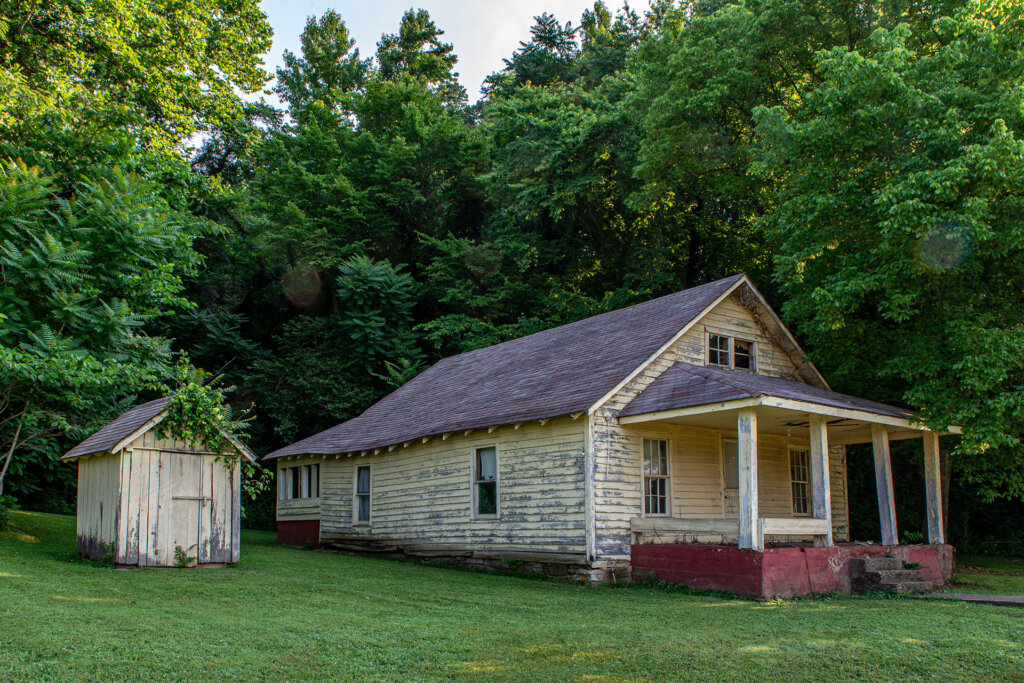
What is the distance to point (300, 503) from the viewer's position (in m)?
22.5

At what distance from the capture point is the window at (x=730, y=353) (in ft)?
56.5

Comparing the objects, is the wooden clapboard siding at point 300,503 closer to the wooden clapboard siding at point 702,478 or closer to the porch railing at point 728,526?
the wooden clapboard siding at point 702,478

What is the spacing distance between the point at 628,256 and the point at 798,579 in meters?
21.4

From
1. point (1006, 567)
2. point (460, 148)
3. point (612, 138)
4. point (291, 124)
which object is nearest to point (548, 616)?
point (1006, 567)

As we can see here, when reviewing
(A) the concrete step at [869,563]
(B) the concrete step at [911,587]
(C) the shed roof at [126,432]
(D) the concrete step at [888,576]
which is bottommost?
(B) the concrete step at [911,587]

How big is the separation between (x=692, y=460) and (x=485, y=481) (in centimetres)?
422

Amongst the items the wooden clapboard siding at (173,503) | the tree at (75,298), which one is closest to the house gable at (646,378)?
the wooden clapboard siding at (173,503)

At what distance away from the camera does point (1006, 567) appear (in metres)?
20.1

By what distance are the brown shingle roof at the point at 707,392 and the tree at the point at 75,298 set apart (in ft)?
34.2

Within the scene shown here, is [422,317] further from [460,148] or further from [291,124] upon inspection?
[291,124]

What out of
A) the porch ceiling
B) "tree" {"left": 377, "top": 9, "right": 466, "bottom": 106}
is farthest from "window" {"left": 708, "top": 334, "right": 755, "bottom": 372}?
"tree" {"left": 377, "top": 9, "right": 466, "bottom": 106}

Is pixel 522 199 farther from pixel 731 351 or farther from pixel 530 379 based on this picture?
pixel 731 351

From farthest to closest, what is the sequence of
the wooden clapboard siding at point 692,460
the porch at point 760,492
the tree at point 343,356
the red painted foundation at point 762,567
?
the tree at point 343,356
the wooden clapboard siding at point 692,460
the porch at point 760,492
the red painted foundation at point 762,567

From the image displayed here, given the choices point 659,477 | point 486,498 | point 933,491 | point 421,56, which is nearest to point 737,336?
point 659,477
